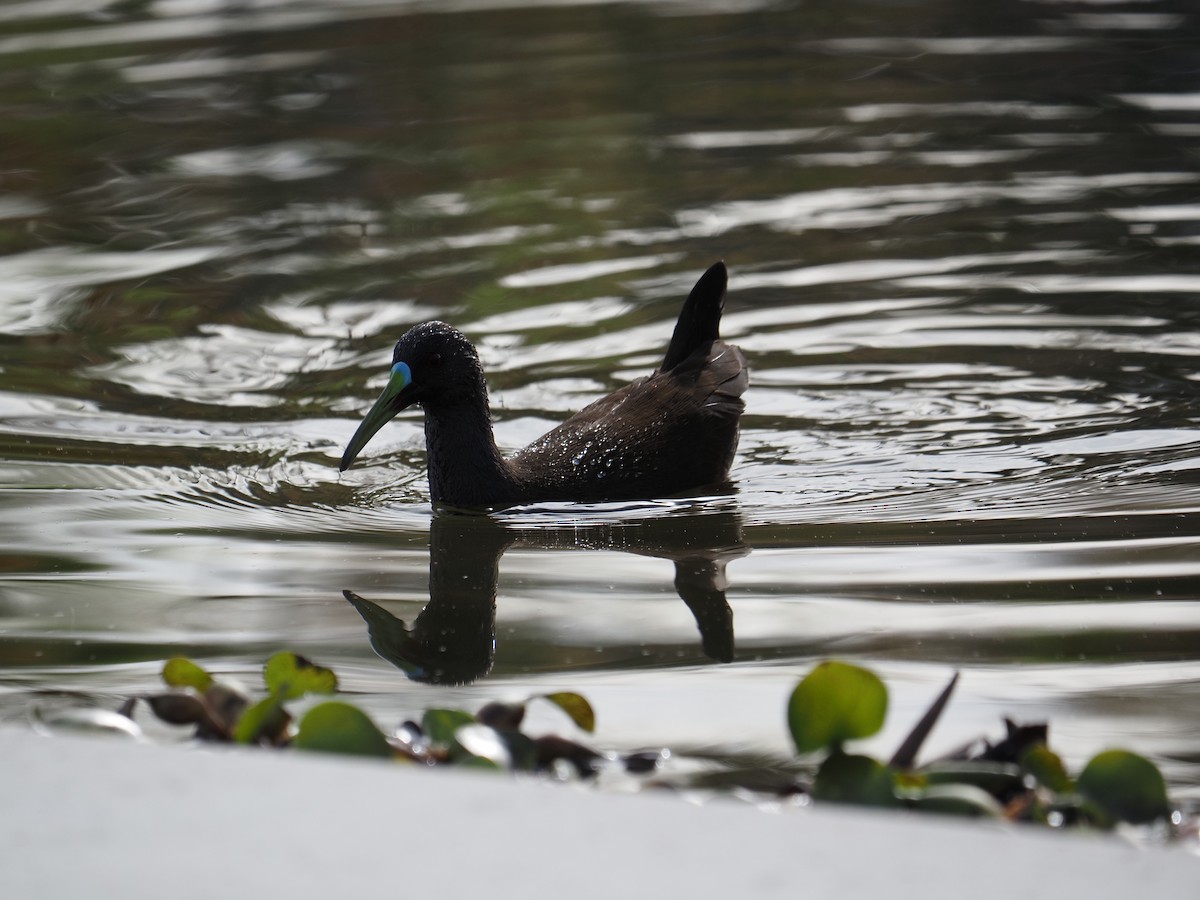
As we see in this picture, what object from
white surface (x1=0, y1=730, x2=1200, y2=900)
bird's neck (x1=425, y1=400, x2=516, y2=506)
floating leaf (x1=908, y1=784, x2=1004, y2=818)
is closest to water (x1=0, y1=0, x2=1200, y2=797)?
bird's neck (x1=425, y1=400, x2=516, y2=506)

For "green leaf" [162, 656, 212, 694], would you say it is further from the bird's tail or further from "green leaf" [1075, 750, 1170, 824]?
the bird's tail

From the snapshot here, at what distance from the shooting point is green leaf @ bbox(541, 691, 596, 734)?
3.15 meters

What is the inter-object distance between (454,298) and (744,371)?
2677 mm

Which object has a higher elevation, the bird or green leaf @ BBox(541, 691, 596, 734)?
the bird

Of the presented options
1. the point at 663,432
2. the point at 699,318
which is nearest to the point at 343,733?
the point at 663,432

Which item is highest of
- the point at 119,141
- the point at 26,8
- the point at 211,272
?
the point at 26,8

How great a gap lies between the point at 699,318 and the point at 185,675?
361 cm

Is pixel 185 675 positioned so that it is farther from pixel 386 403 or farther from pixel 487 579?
pixel 386 403

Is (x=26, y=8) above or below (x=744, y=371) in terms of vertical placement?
above

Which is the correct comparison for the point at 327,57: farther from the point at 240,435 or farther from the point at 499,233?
the point at 240,435

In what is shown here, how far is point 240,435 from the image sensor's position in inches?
267

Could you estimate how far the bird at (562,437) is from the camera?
5.72 meters

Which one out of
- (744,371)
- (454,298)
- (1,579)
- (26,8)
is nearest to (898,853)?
(1,579)

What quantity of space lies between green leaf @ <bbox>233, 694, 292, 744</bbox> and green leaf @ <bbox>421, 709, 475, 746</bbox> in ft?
0.87
